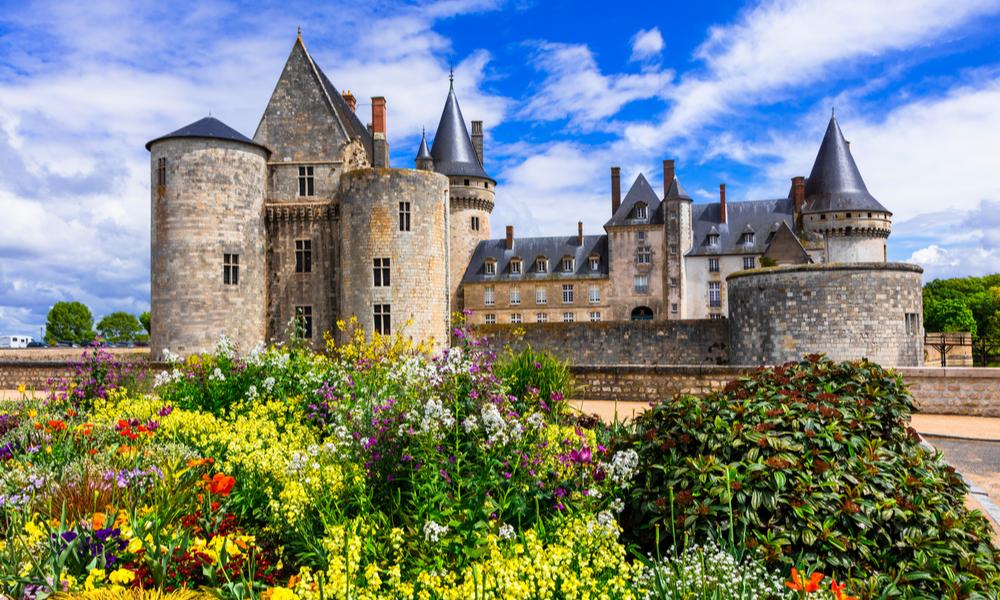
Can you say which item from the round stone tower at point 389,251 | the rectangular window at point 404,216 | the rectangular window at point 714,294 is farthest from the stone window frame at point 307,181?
the rectangular window at point 714,294

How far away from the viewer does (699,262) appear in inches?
1622

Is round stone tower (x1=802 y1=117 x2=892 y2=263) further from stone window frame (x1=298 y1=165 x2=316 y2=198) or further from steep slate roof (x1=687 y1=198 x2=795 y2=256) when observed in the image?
stone window frame (x1=298 y1=165 x2=316 y2=198)

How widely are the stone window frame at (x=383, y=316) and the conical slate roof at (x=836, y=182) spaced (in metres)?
28.2

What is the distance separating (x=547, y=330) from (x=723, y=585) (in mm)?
22233

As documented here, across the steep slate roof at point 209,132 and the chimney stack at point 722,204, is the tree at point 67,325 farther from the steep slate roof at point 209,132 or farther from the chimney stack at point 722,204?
the chimney stack at point 722,204

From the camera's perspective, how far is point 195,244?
2188 cm

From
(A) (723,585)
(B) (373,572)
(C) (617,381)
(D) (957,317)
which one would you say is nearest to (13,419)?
(B) (373,572)

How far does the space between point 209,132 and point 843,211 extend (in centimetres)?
3348

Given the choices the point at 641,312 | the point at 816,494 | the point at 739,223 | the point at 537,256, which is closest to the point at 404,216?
the point at 816,494

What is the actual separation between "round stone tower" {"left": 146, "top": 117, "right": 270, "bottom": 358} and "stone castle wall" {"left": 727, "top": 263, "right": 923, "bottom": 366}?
54.8 feet

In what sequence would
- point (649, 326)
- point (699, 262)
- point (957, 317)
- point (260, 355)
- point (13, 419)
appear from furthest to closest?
1. point (957, 317)
2. point (699, 262)
3. point (649, 326)
4. point (260, 355)
5. point (13, 419)

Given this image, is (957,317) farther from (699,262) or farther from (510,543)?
(510,543)

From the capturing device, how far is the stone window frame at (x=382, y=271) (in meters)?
22.6

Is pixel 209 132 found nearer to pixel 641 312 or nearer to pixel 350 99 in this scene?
pixel 350 99
